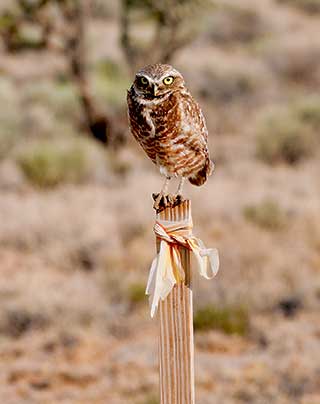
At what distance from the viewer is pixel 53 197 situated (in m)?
11.2

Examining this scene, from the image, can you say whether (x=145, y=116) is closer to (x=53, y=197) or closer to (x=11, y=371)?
(x=11, y=371)

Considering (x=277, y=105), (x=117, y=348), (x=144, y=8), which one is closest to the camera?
(x=117, y=348)

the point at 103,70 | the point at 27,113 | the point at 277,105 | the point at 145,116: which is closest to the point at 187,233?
the point at 145,116

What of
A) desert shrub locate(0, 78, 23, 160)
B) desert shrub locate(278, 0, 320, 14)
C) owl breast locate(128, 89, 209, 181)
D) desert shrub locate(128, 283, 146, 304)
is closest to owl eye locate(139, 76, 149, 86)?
owl breast locate(128, 89, 209, 181)

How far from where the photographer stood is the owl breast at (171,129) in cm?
283

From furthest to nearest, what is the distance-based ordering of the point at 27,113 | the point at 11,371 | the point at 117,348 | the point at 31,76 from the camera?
the point at 31,76 < the point at 27,113 < the point at 117,348 < the point at 11,371

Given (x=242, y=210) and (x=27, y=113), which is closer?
(x=242, y=210)

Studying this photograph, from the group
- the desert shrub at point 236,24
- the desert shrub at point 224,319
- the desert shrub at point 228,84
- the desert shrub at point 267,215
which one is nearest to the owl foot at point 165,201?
the desert shrub at point 224,319

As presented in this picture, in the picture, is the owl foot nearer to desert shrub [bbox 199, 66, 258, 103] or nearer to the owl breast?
the owl breast

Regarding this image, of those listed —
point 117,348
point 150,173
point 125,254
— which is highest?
point 150,173

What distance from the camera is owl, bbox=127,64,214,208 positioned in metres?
2.74

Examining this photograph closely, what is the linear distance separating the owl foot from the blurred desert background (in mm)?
3081

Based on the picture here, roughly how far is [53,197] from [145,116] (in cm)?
848

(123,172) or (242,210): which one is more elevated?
(123,172)
